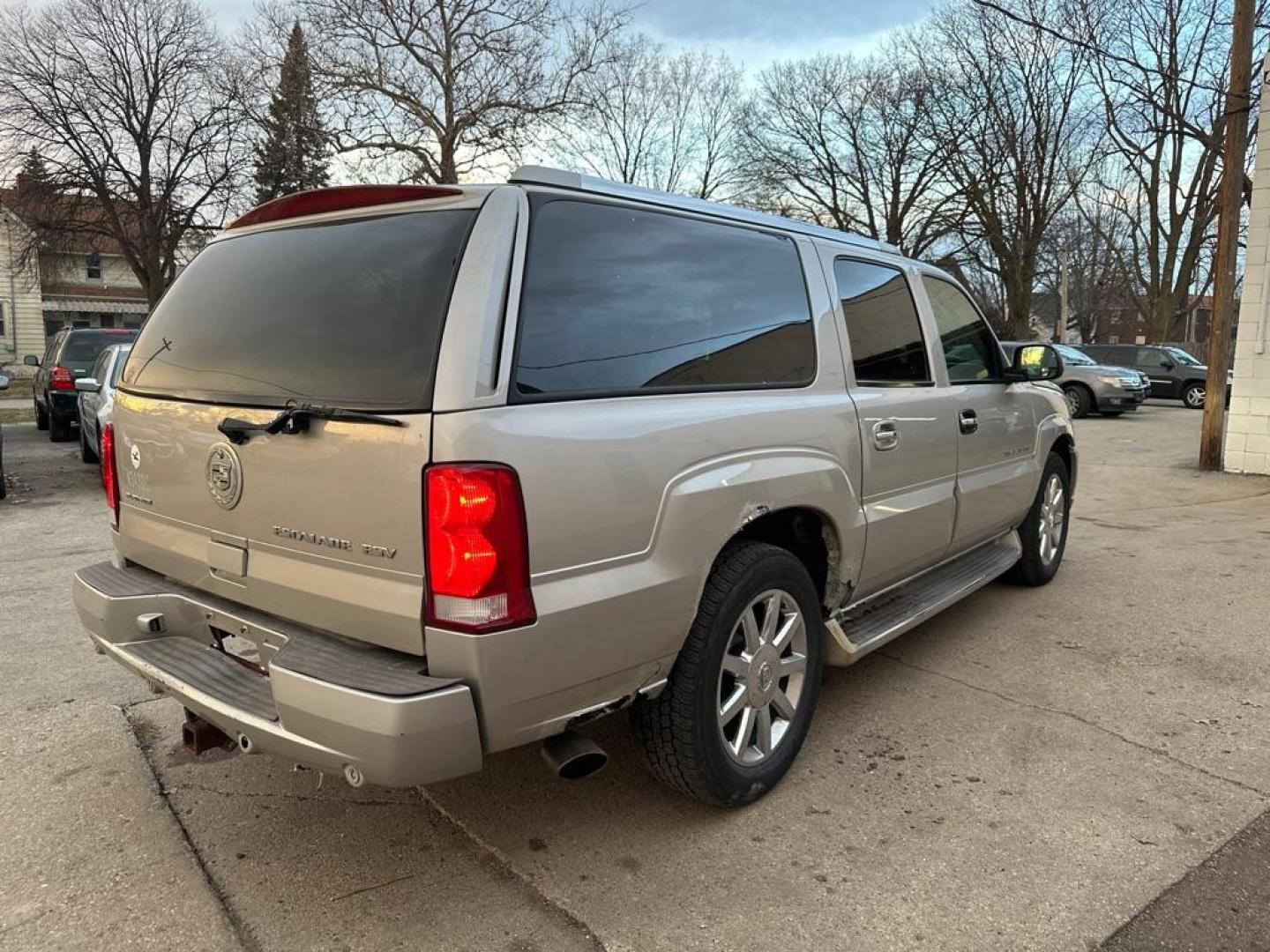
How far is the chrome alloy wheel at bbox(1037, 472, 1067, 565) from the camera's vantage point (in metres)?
5.38

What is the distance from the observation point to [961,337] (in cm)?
444

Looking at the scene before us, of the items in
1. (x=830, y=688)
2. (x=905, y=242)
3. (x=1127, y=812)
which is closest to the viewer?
(x=1127, y=812)

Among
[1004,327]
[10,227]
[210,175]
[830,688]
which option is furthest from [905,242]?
[830,688]

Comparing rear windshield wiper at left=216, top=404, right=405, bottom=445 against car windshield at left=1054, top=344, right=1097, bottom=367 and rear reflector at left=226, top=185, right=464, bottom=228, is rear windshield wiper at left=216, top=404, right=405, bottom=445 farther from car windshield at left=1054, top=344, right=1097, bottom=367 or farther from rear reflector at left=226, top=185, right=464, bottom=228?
car windshield at left=1054, top=344, right=1097, bottom=367

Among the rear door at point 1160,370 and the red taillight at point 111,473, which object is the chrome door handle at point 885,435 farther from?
the rear door at point 1160,370

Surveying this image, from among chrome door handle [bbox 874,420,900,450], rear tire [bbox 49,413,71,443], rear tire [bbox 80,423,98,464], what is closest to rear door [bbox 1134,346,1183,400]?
chrome door handle [bbox 874,420,900,450]

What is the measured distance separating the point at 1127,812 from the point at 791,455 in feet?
5.22

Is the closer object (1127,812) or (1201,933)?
(1201,933)

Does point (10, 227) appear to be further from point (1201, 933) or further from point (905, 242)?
point (1201, 933)

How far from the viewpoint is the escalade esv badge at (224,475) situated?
97.6 inches

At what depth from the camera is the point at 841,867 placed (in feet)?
8.50

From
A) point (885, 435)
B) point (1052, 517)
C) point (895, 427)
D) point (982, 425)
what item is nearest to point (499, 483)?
point (885, 435)

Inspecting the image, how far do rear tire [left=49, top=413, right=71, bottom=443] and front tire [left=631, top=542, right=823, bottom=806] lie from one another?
46.0 ft

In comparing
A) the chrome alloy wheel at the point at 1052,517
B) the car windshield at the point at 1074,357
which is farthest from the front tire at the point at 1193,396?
the chrome alloy wheel at the point at 1052,517
